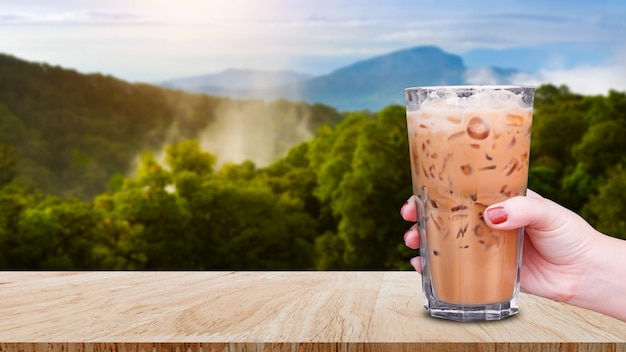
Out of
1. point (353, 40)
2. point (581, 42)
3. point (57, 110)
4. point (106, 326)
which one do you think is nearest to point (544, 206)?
point (106, 326)

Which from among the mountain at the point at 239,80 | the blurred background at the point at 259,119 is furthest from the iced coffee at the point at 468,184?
the mountain at the point at 239,80

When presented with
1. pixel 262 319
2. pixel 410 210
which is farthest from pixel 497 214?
pixel 262 319

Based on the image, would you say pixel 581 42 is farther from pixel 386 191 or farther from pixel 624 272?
pixel 624 272

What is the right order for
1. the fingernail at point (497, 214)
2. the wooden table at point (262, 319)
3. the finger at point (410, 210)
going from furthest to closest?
the finger at point (410, 210) → the fingernail at point (497, 214) → the wooden table at point (262, 319)

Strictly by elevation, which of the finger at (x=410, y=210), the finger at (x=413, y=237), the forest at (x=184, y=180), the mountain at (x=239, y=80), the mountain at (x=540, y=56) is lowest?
the forest at (x=184, y=180)

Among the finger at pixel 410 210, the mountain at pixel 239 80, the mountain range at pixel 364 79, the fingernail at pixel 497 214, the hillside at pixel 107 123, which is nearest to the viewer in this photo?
the fingernail at pixel 497 214

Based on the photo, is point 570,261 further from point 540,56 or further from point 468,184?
point 540,56

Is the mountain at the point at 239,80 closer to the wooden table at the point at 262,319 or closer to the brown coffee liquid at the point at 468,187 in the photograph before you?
the wooden table at the point at 262,319
